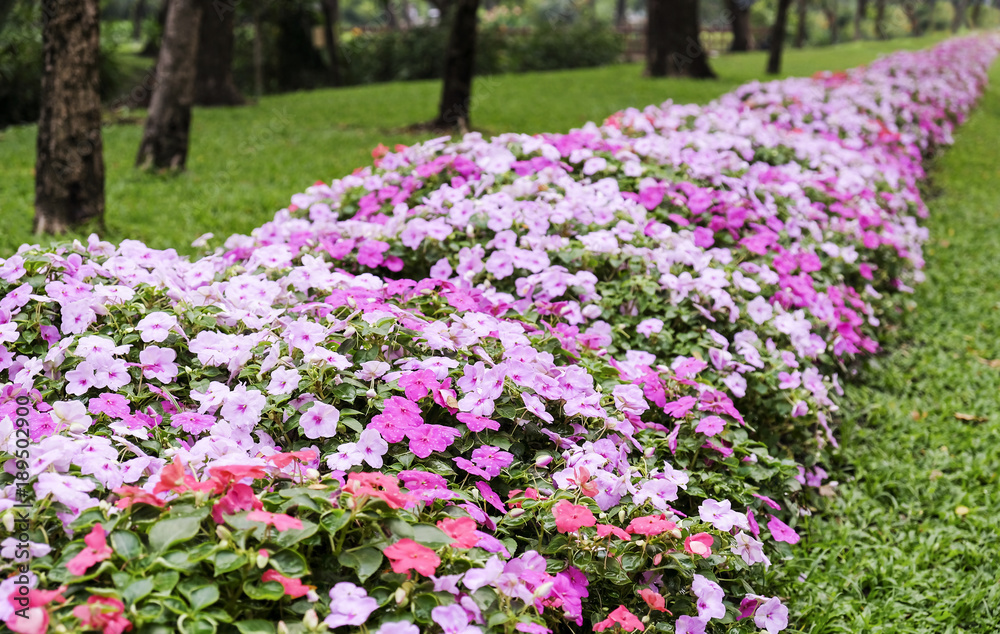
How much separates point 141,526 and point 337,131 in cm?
908

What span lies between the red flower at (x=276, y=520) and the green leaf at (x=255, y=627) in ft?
0.48

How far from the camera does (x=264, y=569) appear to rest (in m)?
1.38

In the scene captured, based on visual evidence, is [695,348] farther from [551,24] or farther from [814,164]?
[551,24]

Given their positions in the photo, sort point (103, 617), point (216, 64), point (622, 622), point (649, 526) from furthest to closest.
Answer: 1. point (216, 64)
2. point (649, 526)
3. point (622, 622)
4. point (103, 617)

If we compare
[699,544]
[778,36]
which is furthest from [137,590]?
[778,36]

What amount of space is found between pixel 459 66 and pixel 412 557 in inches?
336

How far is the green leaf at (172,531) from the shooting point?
4.39 feet

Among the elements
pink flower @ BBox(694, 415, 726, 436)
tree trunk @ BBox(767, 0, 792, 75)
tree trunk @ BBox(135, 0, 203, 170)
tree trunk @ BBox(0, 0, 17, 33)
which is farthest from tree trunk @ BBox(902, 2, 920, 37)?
pink flower @ BBox(694, 415, 726, 436)

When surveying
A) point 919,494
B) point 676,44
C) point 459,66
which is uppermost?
point 676,44

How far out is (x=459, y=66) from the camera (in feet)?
30.4

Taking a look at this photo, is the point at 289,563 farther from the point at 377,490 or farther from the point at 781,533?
the point at 781,533

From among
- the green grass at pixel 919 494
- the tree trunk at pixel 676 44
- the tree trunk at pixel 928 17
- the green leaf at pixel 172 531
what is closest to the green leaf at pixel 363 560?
the green leaf at pixel 172 531

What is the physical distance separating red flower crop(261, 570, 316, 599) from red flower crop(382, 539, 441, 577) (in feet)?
0.48

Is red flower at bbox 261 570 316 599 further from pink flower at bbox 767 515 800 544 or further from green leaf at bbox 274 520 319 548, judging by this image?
pink flower at bbox 767 515 800 544
